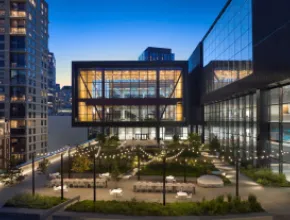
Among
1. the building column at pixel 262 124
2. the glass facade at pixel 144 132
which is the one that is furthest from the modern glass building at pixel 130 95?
the building column at pixel 262 124

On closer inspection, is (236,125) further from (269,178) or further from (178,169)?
(269,178)

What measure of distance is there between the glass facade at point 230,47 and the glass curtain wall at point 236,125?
3.29m

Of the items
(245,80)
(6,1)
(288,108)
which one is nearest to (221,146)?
(245,80)

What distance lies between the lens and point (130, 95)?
6172cm

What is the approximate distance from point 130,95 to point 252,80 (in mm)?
34862

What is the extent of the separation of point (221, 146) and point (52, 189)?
1213 inches

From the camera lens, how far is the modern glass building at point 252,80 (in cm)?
2495

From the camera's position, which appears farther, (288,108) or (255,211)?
(288,108)

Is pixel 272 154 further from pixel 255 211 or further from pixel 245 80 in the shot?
pixel 255 211

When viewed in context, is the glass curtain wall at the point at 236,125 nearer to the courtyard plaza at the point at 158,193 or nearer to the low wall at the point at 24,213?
the courtyard plaza at the point at 158,193

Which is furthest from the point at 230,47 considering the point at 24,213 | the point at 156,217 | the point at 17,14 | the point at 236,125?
the point at 17,14

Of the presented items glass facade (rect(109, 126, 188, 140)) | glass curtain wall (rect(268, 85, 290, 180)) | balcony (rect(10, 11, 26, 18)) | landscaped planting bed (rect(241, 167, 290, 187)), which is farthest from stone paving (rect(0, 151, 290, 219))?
balcony (rect(10, 11, 26, 18))

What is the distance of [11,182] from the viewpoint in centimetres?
2497

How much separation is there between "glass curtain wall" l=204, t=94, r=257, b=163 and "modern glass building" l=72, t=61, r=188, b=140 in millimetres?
10454
